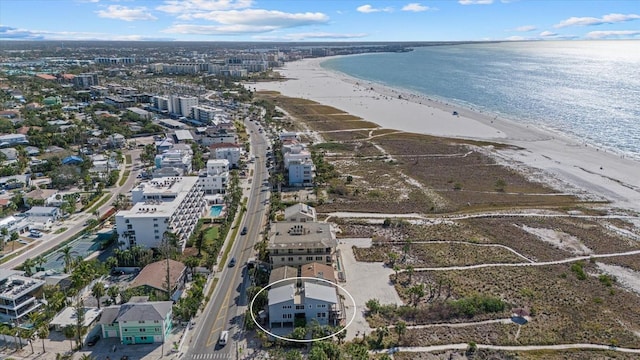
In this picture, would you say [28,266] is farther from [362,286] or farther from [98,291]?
[362,286]

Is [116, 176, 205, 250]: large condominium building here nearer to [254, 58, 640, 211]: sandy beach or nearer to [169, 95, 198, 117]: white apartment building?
[254, 58, 640, 211]: sandy beach

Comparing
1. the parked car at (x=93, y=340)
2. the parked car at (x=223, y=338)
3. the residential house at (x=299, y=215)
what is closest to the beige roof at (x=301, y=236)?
the residential house at (x=299, y=215)

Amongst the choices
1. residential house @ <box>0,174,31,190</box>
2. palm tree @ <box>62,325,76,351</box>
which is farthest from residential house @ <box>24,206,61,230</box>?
palm tree @ <box>62,325,76,351</box>

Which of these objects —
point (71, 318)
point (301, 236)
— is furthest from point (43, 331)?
point (301, 236)

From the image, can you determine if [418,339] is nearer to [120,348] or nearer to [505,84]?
[120,348]

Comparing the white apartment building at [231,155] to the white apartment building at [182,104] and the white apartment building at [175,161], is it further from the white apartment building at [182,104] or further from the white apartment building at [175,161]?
the white apartment building at [182,104]
